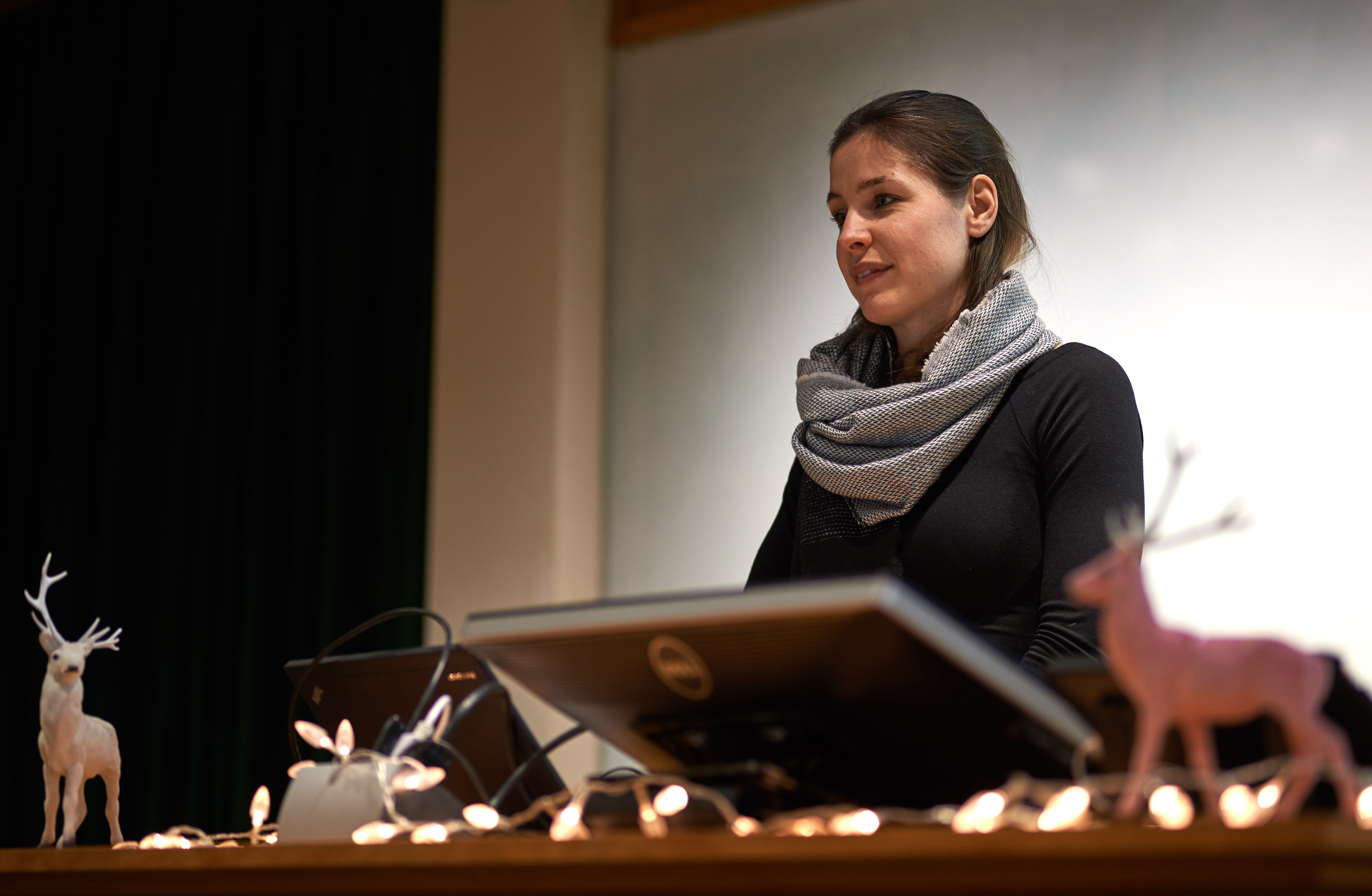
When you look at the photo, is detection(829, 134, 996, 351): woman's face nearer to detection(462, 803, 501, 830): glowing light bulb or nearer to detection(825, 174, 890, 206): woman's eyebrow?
detection(825, 174, 890, 206): woman's eyebrow

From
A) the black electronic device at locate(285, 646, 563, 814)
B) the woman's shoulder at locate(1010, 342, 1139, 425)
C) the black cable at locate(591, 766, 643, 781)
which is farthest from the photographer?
the woman's shoulder at locate(1010, 342, 1139, 425)

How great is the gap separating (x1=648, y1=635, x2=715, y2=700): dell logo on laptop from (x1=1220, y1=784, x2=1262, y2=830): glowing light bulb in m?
0.26

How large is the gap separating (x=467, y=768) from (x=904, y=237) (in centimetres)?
97

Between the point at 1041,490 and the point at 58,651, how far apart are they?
0.98 metres

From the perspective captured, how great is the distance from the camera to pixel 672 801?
714 millimetres

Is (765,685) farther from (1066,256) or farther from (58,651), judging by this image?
(1066,256)

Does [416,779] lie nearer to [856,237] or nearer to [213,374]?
[856,237]

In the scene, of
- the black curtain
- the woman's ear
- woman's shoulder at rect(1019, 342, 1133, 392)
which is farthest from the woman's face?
the black curtain

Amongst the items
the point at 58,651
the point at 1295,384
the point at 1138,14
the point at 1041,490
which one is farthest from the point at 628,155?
the point at 58,651

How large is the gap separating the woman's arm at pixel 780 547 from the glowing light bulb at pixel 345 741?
0.78m

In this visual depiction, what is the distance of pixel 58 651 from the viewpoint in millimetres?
1116

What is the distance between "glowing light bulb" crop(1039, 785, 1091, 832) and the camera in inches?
23.7

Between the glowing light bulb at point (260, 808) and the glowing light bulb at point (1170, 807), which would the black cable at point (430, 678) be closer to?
the glowing light bulb at point (260, 808)

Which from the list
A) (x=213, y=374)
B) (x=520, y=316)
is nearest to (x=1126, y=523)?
(x=520, y=316)
